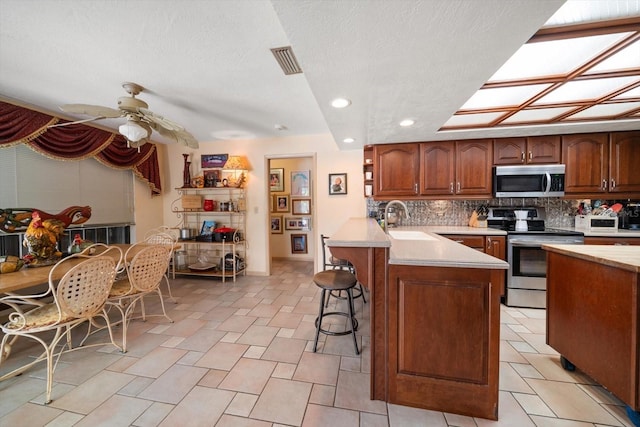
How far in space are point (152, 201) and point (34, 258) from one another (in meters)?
2.43

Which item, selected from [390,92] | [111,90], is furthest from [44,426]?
[390,92]

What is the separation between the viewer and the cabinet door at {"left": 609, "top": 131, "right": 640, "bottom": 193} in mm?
2904

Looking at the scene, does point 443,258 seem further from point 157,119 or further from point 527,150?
point 527,150

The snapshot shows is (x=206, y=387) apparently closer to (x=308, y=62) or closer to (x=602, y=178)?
(x=308, y=62)

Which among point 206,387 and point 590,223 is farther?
point 590,223

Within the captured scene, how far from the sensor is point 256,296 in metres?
3.28

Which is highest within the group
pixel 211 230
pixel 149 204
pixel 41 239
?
pixel 149 204

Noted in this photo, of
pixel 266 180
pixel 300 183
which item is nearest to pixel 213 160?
pixel 266 180

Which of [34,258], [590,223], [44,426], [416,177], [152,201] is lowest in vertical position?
[44,426]

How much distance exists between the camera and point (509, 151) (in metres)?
3.18

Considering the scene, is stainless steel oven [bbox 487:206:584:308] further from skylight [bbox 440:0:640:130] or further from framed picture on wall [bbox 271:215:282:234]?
framed picture on wall [bbox 271:215:282:234]

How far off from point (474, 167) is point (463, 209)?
0.67 metres

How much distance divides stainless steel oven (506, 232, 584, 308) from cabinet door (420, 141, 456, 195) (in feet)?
3.24

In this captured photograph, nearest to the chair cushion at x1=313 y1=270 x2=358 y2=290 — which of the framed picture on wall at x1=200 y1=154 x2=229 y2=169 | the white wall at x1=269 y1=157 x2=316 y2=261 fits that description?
the framed picture on wall at x1=200 y1=154 x2=229 y2=169
